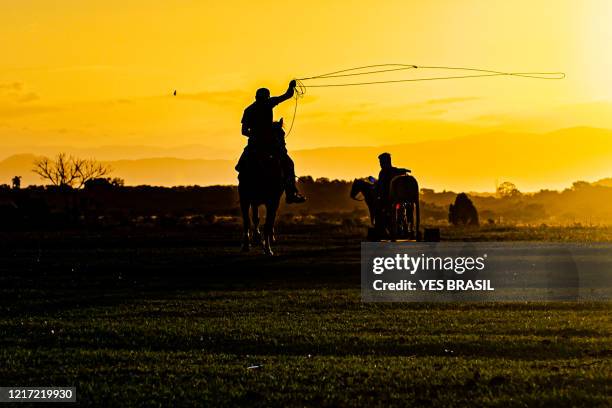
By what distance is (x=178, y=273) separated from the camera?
3186cm

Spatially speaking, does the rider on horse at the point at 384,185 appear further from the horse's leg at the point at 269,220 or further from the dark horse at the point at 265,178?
the horse's leg at the point at 269,220

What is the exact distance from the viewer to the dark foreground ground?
13.4 metres

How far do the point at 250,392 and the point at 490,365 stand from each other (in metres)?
3.42

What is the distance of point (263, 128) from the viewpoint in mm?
35031

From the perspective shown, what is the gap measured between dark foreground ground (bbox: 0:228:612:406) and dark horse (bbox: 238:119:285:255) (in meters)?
5.44

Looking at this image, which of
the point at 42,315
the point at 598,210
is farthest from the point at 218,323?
the point at 598,210

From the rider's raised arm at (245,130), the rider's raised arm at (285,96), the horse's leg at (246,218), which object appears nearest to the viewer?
the rider's raised arm at (285,96)

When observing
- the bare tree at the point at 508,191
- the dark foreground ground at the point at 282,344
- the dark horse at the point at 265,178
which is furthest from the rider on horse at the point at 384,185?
the bare tree at the point at 508,191

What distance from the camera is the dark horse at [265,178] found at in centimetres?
3566

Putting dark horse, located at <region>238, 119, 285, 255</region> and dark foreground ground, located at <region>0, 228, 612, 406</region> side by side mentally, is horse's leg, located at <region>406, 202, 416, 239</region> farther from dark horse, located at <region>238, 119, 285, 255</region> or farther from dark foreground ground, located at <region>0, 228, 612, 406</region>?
dark horse, located at <region>238, 119, 285, 255</region>

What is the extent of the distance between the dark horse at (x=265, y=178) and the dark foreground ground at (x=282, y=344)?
17.8 feet

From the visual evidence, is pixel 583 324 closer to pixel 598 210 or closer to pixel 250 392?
pixel 250 392

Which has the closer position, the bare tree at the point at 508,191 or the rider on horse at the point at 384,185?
the rider on horse at the point at 384,185

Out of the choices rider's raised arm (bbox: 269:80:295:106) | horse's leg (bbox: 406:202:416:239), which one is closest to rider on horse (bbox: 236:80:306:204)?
rider's raised arm (bbox: 269:80:295:106)
